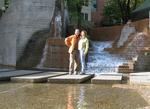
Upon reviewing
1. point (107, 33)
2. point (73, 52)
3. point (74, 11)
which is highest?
point (74, 11)

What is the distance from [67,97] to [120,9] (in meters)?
44.2

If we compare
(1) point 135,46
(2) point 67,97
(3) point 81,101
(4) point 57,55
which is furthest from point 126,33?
(3) point 81,101

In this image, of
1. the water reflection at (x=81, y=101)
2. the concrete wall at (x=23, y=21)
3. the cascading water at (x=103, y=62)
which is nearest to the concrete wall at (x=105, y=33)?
the cascading water at (x=103, y=62)

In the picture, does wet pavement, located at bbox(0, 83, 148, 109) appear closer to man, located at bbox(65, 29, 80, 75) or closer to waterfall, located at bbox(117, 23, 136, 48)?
man, located at bbox(65, 29, 80, 75)

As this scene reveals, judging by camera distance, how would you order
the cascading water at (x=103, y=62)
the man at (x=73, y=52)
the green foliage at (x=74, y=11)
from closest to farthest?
→ the man at (x=73, y=52), the cascading water at (x=103, y=62), the green foliage at (x=74, y=11)

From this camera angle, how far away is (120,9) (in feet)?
177

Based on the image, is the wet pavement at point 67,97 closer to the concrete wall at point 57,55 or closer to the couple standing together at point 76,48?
the couple standing together at point 76,48

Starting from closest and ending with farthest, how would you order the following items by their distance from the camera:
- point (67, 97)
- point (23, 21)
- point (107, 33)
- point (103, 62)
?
point (67, 97) < point (103, 62) < point (23, 21) < point (107, 33)

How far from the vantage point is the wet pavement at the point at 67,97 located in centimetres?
925

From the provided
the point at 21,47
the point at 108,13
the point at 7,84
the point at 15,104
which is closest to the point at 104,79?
the point at 7,84

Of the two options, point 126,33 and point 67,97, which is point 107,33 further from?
point 67,97

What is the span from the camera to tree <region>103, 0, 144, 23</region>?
173ft

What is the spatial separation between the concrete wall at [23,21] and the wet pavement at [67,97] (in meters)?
11.0

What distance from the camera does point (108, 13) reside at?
59.7m
